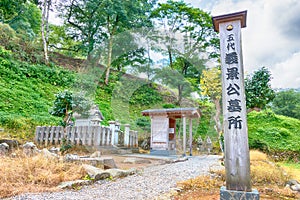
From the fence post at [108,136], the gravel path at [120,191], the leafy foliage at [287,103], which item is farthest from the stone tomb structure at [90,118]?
the leafy foliage at [287,103]

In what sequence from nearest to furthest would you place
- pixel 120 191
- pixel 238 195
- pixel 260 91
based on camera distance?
1. pixel 238 195
2. pixel 120 191
3. pixel 260 91

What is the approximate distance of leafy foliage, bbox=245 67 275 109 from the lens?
33.8 feet

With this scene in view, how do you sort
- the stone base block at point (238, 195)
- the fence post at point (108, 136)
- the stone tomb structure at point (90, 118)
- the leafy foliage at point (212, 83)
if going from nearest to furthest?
the stone base block at point (238, 195) < the fence post at point (108, 136) < the stone tomb structure at point (90, 118) < the leafy foliage at point (212, 83)

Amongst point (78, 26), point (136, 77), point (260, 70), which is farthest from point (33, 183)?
point (78, 26)

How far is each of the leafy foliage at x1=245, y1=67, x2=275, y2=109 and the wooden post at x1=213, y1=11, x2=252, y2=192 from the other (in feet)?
27.3

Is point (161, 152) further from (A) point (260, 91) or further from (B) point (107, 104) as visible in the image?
(A) point (260, 91)

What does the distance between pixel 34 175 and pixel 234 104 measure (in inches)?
124

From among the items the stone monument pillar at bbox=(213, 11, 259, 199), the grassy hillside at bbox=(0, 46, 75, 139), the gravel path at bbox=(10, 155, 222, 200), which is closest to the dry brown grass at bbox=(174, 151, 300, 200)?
the gravel path at bbox=(10, 155, 222, 200)

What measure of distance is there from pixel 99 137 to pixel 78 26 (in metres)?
12.8

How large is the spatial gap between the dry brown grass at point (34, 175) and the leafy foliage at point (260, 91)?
9.34 meters

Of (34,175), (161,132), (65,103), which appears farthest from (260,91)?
(34,175)

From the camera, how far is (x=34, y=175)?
3166 mm

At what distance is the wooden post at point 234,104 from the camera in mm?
2512

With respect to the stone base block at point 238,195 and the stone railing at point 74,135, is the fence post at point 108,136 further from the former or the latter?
the stone base block at point 238,195
